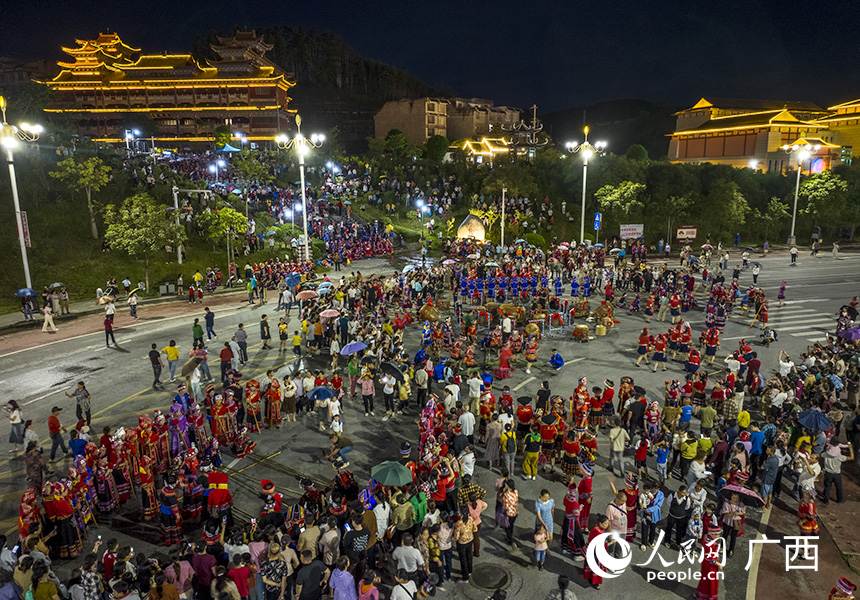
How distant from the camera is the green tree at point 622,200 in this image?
52.3 meters

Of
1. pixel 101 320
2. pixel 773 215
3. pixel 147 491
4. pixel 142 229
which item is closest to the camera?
pixel 147 491

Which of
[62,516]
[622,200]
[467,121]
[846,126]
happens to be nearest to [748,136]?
[846,126]

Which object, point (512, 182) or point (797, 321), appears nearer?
point (797, 321)

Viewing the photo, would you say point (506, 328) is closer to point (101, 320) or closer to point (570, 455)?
point (570, 455)

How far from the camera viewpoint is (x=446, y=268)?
30594 mm

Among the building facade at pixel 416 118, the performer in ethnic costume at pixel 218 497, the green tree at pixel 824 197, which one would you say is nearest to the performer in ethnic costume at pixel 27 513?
the performer in ethnic costume at pixel 218 497

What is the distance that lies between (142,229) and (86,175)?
7706mm

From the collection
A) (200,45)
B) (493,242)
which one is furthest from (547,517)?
(200,45)

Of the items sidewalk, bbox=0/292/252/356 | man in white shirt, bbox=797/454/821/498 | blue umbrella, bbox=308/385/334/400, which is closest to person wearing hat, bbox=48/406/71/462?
blue umbrella, bbox=308/385/334/400

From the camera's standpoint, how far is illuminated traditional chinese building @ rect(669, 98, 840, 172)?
62.8m

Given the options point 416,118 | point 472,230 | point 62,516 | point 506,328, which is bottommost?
point 62,516

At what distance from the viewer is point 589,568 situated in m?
8.98

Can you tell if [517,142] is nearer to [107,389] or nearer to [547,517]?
[107,389]

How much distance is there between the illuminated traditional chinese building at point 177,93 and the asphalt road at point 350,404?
50771 millimetres
